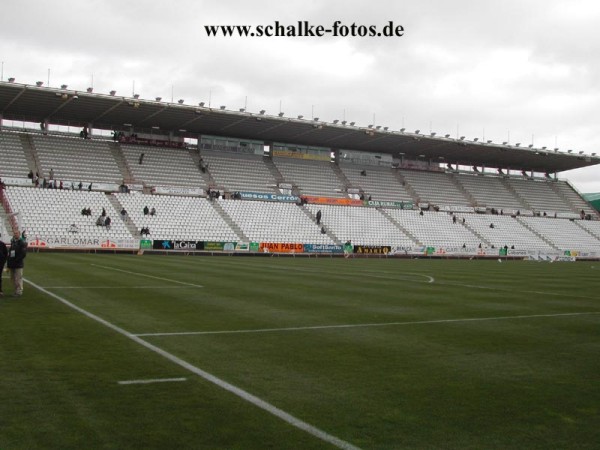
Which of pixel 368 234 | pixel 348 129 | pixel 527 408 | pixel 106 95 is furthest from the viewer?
pixel 348 129

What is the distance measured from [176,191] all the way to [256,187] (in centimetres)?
936

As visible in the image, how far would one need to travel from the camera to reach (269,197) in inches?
2485

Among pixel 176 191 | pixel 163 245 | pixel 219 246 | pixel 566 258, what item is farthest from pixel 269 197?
pixel 566 258

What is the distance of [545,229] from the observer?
235 feet

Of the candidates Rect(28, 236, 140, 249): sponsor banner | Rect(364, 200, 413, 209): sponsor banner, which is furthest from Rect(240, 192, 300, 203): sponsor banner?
Rect(28, 236, 140, 249): sponsor banner

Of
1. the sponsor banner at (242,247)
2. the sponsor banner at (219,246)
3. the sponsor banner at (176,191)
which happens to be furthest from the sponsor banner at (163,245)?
the sponsor banner at (176,191)

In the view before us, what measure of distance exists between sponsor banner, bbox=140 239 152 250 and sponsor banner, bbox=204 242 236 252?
15.8ft

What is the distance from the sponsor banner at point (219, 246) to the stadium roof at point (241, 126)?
14532 mm

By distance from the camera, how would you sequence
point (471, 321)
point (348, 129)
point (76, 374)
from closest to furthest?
point (76, 374), point (471, 321), point (348, 129)

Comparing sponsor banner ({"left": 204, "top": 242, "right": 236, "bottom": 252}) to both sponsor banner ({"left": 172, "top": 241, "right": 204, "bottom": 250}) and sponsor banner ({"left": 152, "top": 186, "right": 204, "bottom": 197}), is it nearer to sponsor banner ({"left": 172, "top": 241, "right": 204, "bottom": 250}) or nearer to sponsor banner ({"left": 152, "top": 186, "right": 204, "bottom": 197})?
sponsor banner ({"left": 172, "top": 241, "right": 204, "bottom": 250})

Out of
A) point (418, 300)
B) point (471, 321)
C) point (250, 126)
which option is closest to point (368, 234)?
point (250, 126)

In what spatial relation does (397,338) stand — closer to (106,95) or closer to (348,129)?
(106,95)

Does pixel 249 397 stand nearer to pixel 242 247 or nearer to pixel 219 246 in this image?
Answer: pixel 219 246

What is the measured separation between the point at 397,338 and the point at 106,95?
49.0 meters
